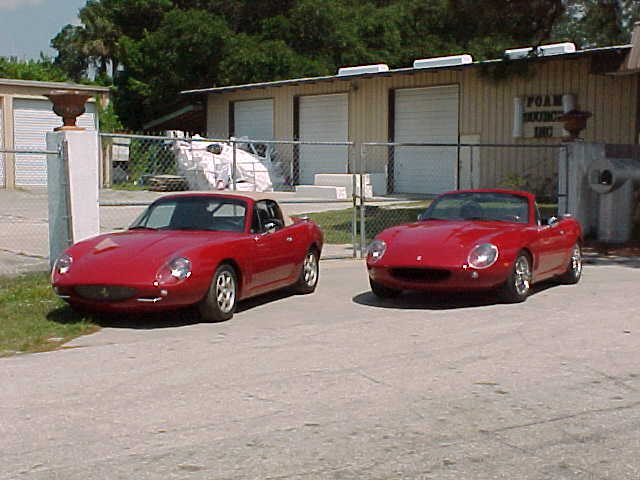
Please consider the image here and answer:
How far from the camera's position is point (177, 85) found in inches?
1677

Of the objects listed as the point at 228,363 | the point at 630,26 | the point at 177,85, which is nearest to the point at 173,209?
the point at 228,363

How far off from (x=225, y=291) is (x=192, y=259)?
0.62 metres

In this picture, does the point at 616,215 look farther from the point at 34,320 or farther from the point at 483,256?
the point at 34,320

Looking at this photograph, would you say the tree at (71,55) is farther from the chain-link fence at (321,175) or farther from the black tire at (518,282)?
the black tire at (518,282)

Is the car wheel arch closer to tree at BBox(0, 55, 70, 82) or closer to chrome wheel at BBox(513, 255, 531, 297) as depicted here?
chrome wheel at BBox(513, 255, 531, 297)

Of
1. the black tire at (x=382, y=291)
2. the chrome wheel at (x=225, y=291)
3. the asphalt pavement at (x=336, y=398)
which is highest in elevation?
the chrome wheel at (x=225, y=291)

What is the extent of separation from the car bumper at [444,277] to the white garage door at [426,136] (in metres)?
20.0

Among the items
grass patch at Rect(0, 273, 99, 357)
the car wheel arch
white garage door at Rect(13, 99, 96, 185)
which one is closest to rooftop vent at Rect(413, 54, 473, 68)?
white garage door at Rect(13, 99, 96, 185)

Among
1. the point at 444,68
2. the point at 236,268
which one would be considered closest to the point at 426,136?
the point at 444,68

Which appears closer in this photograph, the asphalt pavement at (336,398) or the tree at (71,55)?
the asphalt pavement at (336,398)

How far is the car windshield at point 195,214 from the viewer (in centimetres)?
1009

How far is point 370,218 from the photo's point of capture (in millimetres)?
22484

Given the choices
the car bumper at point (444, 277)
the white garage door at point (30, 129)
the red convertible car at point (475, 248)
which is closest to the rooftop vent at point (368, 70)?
the white garage door at point (30, 129)

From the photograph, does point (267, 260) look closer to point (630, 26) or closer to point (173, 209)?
point (173, 209)
